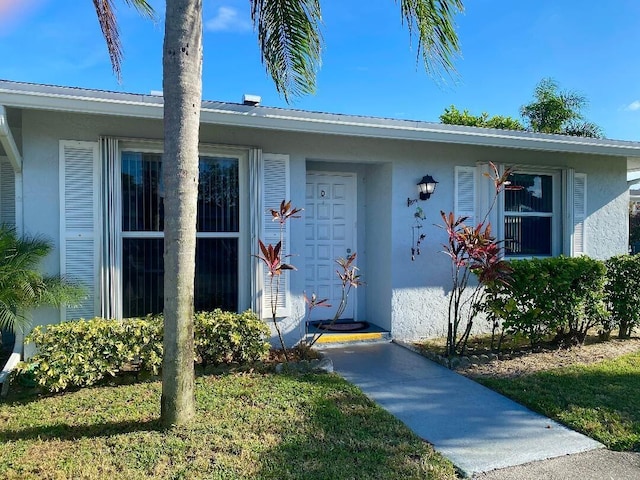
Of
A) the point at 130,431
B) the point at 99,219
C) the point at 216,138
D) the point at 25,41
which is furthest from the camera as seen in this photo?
the point at 25,41

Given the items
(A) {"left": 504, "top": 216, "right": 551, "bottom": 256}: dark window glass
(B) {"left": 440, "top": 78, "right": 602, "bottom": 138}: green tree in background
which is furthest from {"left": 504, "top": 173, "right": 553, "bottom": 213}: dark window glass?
(B) {"left": 440, "top": 78, "right": 602, "bottom": 138}: green tree in background

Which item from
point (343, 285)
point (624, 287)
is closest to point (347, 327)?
point (343, 285)

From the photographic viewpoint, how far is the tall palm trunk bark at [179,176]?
11.1ft

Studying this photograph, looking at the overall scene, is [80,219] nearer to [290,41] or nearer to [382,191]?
[290,41]

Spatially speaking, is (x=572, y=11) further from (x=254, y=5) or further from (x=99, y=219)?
(x=99, y=219)

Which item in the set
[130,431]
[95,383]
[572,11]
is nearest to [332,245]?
[95,383]

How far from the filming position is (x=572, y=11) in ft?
34.3

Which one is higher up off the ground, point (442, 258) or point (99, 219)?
point (99, 219)

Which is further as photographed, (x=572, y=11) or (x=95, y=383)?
(x=572, y=11)

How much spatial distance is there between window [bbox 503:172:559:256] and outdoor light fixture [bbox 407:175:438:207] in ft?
5.18

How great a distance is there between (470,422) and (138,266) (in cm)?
416

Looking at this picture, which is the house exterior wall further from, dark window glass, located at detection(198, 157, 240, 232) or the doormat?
dark window glass, located at detection(198, 157, 240, 232)

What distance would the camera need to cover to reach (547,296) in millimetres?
6020

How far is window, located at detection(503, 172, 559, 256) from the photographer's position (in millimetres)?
7645
